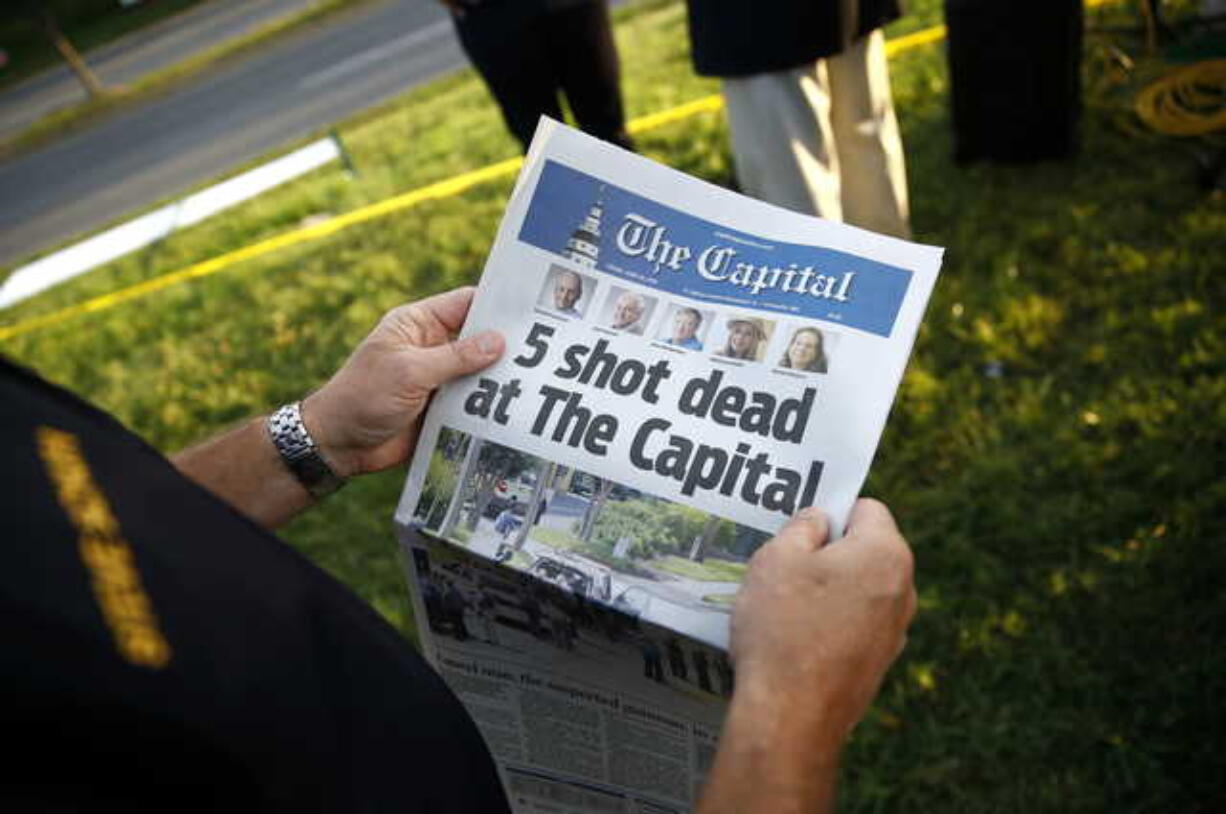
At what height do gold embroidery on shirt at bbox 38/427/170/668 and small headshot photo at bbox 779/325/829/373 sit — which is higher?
gold embroidery on shirt at bbox 38/427/170/668

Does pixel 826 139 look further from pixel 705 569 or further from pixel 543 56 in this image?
pixel 705 569

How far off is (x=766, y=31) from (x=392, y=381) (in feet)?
4.63

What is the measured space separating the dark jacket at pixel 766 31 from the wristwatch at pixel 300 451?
142 centimetres

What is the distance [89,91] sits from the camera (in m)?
14.2

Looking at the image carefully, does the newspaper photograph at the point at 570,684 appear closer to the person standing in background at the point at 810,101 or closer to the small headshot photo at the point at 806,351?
the small headshot photo at the point at 806,351

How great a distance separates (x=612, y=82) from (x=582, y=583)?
2547 millimetres

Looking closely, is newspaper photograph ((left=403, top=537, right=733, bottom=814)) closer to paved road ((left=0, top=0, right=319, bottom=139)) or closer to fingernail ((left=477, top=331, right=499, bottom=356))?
fingernail ((left=477, top=331, right=499, bottom=356))

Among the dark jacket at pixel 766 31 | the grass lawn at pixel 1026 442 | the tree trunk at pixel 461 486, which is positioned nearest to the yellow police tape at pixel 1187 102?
the grass lawn at pixel 1026 442

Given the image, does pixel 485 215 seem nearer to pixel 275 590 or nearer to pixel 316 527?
pixel 316 527

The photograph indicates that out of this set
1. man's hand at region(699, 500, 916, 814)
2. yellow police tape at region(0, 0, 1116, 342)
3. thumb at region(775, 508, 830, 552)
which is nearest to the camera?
man's hand at region(699, 500, 916, 814)

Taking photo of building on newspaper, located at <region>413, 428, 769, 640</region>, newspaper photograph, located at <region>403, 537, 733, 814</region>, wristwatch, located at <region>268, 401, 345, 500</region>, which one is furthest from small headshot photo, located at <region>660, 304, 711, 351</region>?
wristwatch, located at <region>268, 401, 345, 500</region>

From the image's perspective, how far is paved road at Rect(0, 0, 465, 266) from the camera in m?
8.63

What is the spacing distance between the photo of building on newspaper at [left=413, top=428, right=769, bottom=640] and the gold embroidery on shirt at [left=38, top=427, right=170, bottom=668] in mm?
426

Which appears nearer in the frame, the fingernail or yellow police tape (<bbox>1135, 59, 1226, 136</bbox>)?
the fingernail
